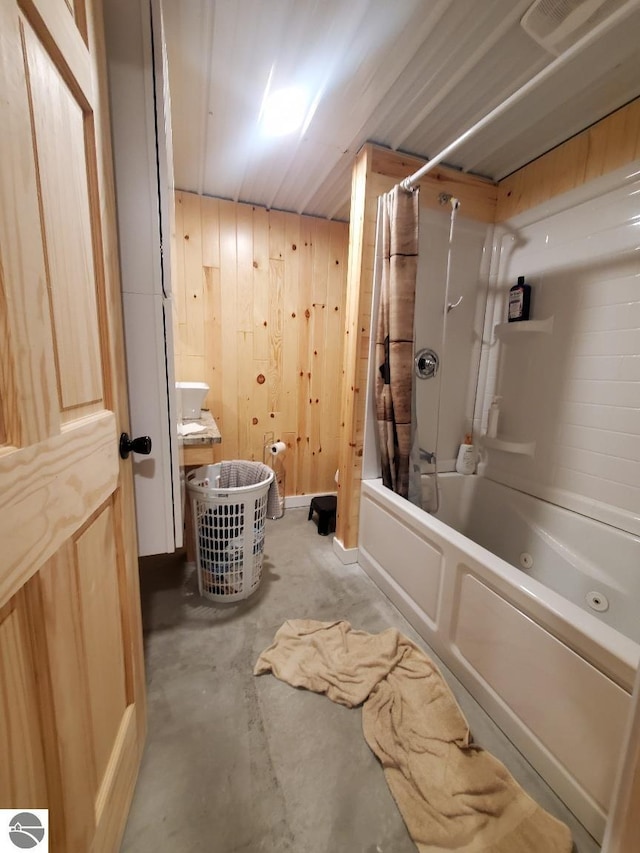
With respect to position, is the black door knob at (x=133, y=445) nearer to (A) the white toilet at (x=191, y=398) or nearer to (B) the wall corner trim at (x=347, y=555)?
(A) the white toilet at (x=191, y=398)

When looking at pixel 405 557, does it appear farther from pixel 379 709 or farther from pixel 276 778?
pixel 276 778

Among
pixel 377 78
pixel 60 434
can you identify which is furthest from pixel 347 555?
pixel 377 78

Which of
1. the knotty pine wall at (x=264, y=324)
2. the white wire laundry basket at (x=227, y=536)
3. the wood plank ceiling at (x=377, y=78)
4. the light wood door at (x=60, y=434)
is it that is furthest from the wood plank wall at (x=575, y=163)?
the white wire laundry basket at (x=227, y=536)

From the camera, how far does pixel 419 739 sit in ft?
3.23

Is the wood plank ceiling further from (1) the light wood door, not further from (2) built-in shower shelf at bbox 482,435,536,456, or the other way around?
(2) built-in shower shelf at bbox 482,435,536,456

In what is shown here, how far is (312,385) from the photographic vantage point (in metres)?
2.57

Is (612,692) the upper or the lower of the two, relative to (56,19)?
lower

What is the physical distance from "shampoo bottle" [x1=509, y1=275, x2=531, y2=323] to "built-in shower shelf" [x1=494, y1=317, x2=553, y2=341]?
0.15 ft

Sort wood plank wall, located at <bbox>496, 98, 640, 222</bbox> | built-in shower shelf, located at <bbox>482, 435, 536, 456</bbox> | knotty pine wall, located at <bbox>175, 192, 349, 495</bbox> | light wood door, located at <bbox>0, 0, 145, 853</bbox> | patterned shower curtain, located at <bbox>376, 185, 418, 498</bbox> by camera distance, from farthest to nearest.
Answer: knotty pine wall, located at <bbox>175, 192, 349, 495</bbox> < built-in shower shelf, located at <bbox>482, 435, 536, 456</bbox> < patterned shower curtain, located at <bbox>376, 185, 418, 498</bbox> < wood plank wall, located at <bbox>496, 98, 640, 222</bbox> < light wood door, located at <bbox>0, 0, 145, 853</bbox>

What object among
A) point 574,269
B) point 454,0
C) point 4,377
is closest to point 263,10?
point 454,0

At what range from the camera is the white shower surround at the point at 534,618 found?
2.60 feet

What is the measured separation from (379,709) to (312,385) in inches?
77.7

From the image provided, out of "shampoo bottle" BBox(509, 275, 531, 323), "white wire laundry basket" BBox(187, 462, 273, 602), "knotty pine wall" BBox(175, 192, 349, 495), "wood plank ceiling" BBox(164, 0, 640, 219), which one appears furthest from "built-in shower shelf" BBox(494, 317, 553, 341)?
"white wire laundry basket" BBox(187, 462, 273, 602)

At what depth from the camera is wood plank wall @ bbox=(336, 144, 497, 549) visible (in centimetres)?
166
